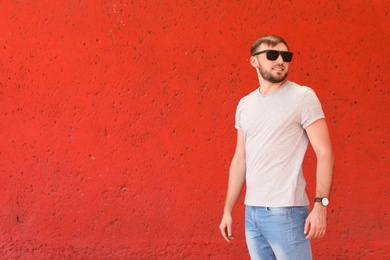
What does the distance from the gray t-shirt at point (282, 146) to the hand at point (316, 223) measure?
0.09 m

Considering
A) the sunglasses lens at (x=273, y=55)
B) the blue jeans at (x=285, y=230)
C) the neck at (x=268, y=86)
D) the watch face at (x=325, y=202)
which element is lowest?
the blue jeans at (x=285, y=230)

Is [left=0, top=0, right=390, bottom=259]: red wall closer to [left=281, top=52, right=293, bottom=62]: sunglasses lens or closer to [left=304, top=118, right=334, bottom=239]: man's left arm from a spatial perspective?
[left=281, top=52, right=293, bottom=62]: sunglasses lens

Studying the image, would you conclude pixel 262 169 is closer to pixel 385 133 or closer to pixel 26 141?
pixel 385 133

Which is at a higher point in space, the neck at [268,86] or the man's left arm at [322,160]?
the neck at [268,86]

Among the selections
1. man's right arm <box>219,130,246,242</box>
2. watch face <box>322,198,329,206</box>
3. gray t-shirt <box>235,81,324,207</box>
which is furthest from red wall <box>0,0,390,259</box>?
watch face <box>322,198,329,206</box>

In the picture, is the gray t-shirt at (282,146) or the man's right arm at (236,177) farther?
the man's right arm at (236,177)

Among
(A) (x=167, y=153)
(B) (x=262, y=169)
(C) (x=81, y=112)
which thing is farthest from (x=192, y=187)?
(B) (x=262, y=169)

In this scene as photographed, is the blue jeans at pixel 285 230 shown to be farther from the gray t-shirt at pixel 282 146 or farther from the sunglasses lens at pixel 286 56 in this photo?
the sunglasses lens at pixel 286 56

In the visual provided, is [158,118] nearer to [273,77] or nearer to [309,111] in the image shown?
[273,77]

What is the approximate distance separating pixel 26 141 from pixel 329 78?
2.35 metres

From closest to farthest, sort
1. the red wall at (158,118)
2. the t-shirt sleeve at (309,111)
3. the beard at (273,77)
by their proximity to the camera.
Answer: the t-shirt sleeve at (309,111) < the beard at (273,77) < the red wall at (158,118)

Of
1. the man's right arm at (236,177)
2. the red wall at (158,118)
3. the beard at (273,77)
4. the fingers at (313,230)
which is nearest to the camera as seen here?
the fingers at (313,230)

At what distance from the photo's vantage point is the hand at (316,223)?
2.64 m

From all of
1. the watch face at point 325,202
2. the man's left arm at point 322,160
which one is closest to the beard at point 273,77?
the man's left arm at point 322,160
